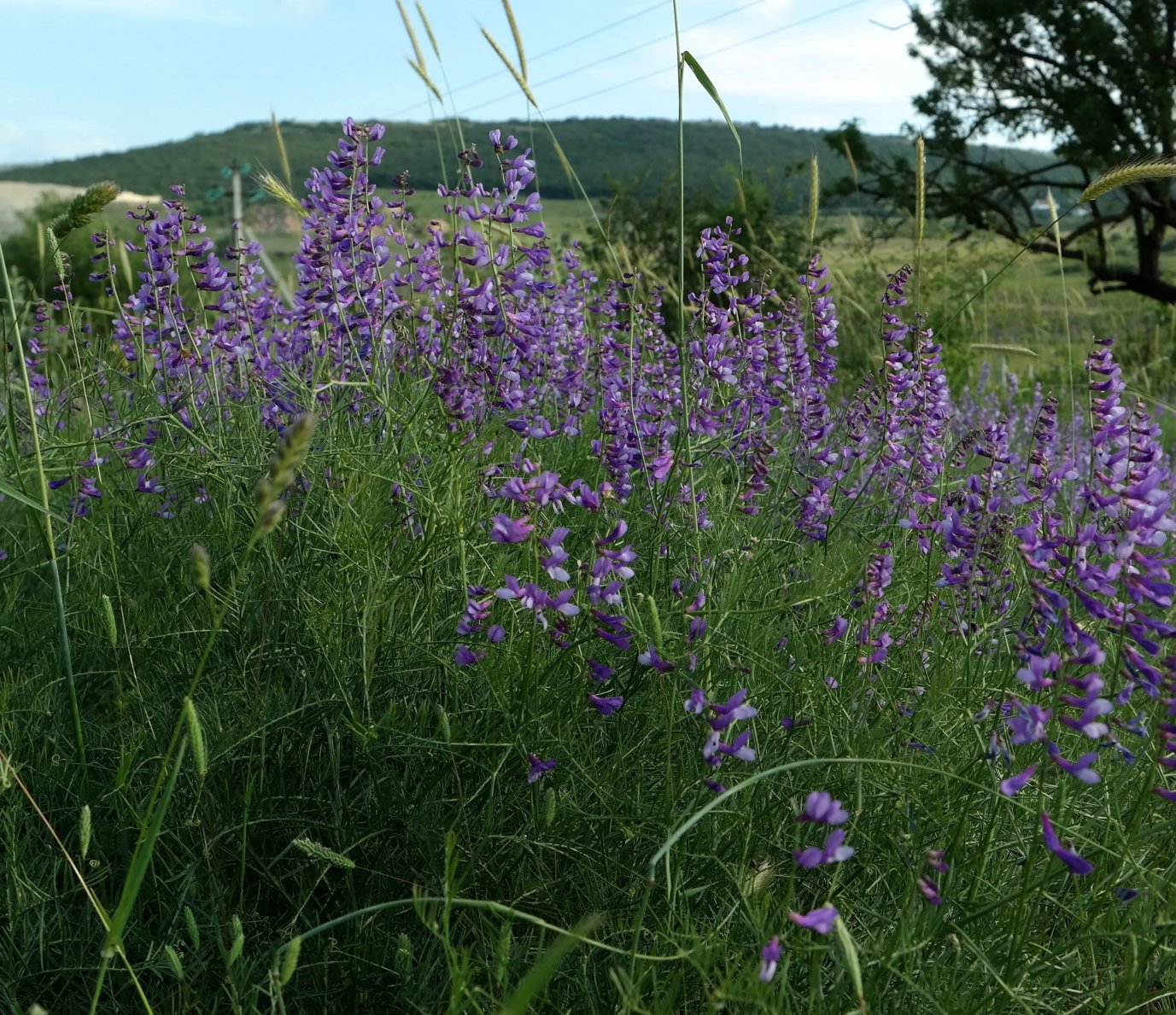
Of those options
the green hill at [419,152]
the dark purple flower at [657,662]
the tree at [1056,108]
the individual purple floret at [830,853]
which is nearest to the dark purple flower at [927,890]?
the individual purple floret at [830,853]

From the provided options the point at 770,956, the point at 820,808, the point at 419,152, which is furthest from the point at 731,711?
the point at 419,152

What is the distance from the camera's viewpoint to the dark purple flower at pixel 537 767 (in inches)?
70.8

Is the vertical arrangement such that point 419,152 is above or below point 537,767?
above

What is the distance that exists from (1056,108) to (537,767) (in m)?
11.6

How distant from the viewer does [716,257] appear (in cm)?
297

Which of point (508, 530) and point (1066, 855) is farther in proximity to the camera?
point (508, 530)

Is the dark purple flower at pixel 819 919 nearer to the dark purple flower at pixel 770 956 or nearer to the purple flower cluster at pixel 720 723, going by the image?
the dark purple flower at pixel 770 956

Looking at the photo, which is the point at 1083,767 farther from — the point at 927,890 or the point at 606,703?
the point at 606,703

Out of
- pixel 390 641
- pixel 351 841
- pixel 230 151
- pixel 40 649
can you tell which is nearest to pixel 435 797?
pixel 351 841

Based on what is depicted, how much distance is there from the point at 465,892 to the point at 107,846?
69cm

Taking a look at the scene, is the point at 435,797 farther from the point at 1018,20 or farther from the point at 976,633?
the point at 1018,20

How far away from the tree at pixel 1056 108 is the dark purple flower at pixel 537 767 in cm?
989

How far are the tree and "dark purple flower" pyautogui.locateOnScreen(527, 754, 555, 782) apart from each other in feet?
32.4

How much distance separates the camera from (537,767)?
1.83m
